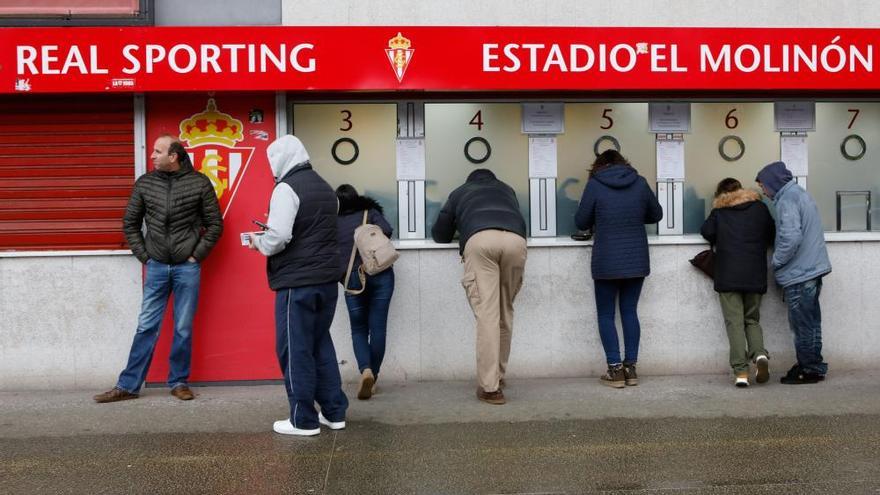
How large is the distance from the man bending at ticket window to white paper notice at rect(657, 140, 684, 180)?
140 inches

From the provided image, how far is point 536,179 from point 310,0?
2277 mm

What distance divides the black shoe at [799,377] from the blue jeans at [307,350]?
11.8 feet

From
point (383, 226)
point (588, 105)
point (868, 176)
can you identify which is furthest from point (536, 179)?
point (868, 176)

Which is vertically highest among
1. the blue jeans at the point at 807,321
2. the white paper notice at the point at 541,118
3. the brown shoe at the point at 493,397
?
the white paper notice at the point at 541,118

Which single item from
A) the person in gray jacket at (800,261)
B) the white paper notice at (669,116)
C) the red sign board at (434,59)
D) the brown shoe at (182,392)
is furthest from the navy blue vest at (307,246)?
the person in gray jacket at (800,261)

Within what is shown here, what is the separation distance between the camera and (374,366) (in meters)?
7.68

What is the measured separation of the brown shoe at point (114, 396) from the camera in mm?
7570

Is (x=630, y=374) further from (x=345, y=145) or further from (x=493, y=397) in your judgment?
(x=345, y=145)

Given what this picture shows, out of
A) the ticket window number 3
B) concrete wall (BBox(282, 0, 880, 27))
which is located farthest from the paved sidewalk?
concrete wall (BBox(282, 0, 880, 27))

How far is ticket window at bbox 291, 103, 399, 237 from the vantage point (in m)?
8.34

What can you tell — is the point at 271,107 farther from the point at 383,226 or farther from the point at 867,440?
the point at 867,440

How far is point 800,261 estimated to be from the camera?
7.90 metres

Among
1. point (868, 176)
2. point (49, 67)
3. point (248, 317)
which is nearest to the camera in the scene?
point (49, 67)

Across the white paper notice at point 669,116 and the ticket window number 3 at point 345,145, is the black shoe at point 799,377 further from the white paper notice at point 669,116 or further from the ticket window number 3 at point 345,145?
the ticket window number 3 at point 345,145
